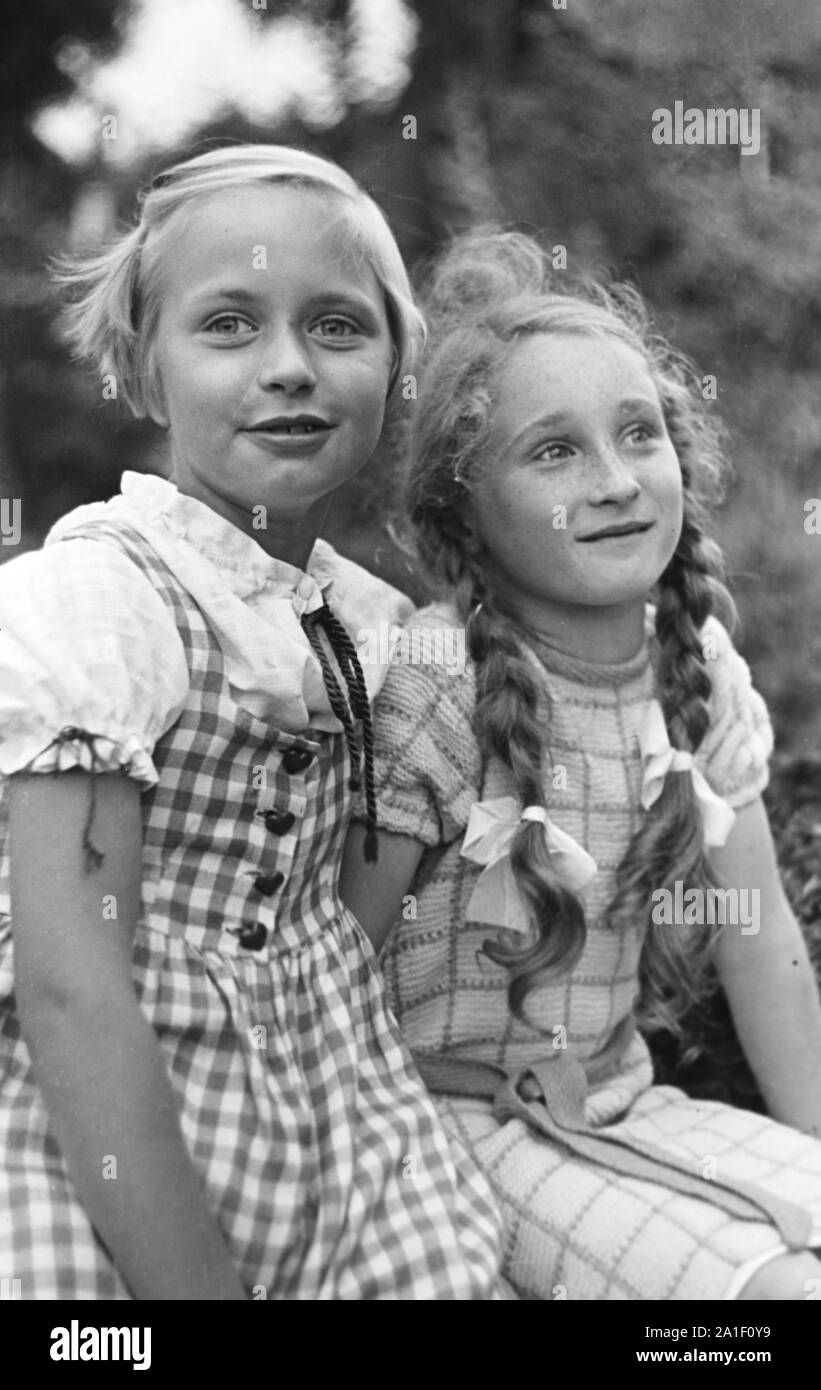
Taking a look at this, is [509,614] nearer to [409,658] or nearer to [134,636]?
[409,658]

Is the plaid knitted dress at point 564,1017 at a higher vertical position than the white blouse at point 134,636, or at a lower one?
lower

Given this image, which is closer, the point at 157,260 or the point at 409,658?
the point at 157,260

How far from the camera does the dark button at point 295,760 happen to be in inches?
55.0

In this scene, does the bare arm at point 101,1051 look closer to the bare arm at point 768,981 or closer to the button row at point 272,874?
the button row at point 272,874

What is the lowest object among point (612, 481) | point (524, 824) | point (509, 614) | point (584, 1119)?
point (584, 1119)

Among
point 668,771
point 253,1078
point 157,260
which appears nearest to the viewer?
point 253,1078

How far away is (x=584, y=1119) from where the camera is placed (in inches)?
62.5

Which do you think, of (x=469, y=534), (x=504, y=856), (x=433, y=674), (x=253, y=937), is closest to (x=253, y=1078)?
(x=253, y=937)

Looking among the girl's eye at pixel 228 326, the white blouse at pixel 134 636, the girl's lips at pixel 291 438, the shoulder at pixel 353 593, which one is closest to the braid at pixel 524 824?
the shoulder at pixel 353 593

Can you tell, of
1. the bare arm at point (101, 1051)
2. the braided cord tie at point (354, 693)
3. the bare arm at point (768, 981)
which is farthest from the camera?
the bare arm at point (768, 981)

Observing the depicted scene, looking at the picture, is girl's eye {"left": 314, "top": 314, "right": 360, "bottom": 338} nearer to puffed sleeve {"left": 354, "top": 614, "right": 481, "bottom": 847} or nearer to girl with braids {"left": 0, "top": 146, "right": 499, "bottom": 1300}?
girl with braids {"left": 0, "top": 146, "right": 499, "bottom": 1300}

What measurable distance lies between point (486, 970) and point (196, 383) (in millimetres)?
718

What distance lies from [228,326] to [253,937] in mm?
590

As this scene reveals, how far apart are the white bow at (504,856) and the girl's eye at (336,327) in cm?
52
